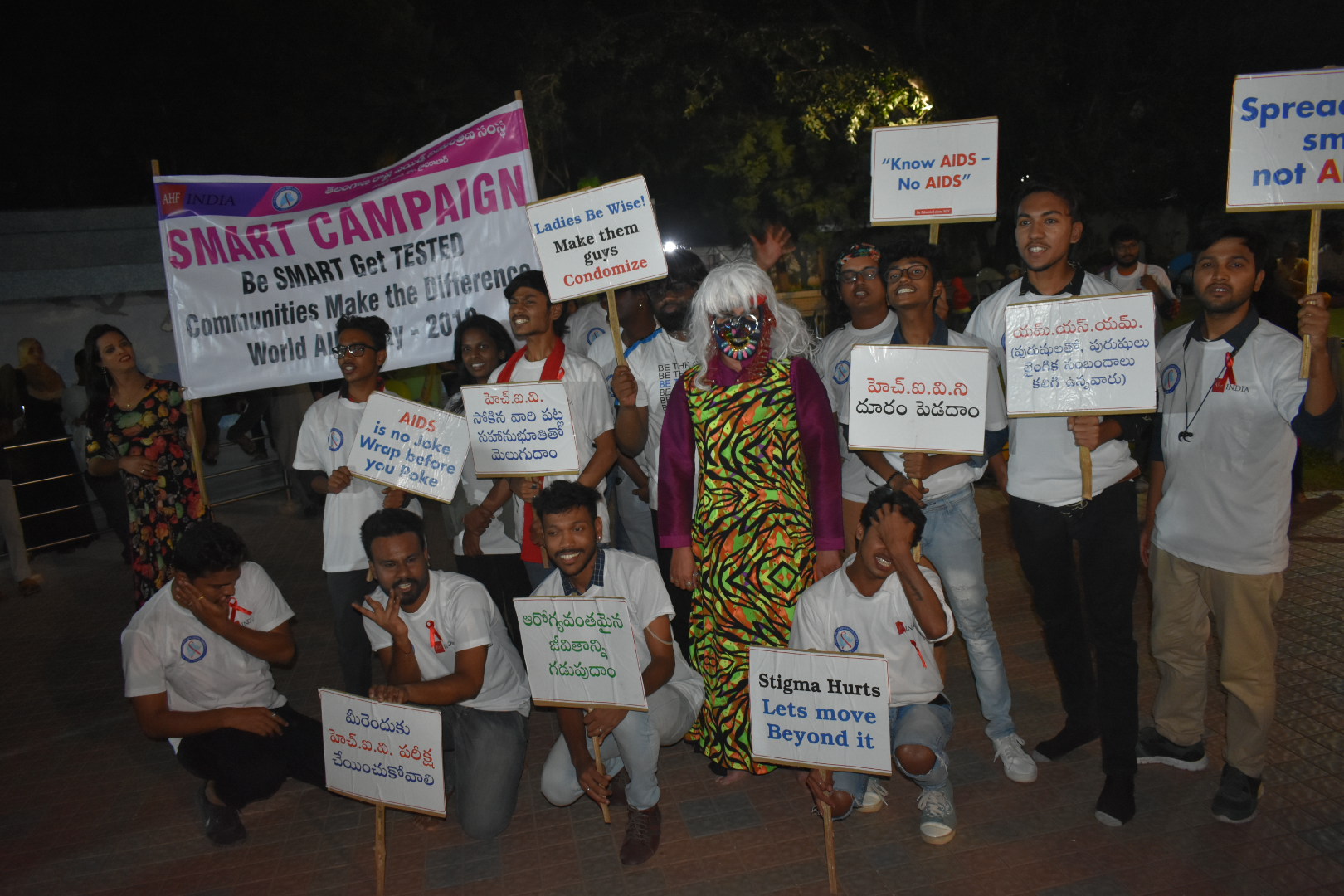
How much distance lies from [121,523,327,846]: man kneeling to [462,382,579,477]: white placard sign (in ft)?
3.86

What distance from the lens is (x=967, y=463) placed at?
13.5ft

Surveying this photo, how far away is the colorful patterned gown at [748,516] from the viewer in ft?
13.1

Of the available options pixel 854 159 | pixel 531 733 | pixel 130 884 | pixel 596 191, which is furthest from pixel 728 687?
pixel 854 159

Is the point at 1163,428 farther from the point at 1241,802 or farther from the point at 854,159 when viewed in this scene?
the point at 854,159

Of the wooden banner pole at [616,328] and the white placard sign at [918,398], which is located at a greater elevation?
the wooden banner pole at [616,328]

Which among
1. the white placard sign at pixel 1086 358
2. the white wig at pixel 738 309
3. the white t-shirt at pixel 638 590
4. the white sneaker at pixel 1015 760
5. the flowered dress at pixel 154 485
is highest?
the white wig at pixel 738 309

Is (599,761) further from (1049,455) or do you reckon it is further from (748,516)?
(1049,455)

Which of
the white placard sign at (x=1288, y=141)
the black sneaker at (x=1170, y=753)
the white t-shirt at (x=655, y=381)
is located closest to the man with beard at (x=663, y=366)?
the white t-shirt at (x=655, y=381)

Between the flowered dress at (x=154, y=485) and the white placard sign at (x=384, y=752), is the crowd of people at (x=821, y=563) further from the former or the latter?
the flowered dress at (x=154, y=485)

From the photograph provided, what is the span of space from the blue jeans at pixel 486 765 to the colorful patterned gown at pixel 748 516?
97 cm

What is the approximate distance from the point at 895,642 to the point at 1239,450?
4.77 ft

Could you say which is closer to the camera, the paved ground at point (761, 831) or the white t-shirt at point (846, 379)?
the paved ground at point (761, 831)

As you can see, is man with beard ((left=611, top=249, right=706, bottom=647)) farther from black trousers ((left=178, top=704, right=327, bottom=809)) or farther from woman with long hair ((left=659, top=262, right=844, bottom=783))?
black trousers ((left=178, top=704, right=327, bottom=809))

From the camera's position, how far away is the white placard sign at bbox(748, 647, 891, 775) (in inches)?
134
